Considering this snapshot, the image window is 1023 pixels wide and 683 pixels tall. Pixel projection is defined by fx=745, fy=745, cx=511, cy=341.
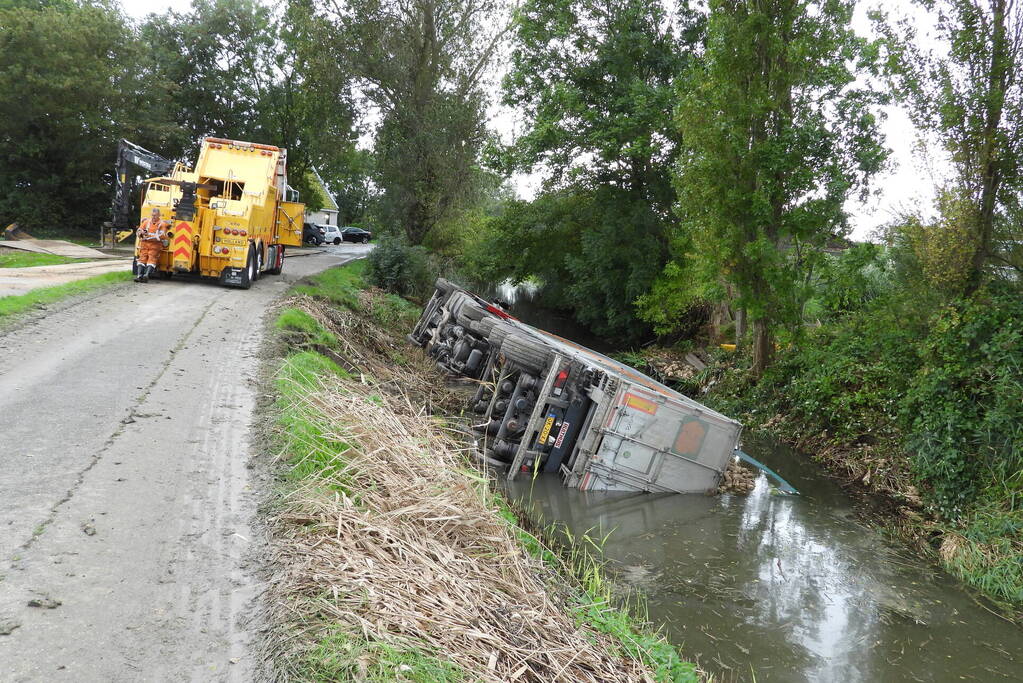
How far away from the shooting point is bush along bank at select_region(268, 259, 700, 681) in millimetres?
4125

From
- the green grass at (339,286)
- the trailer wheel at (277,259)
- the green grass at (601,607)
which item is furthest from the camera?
the trailer wheel at (277,259)

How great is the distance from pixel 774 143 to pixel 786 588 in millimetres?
9680

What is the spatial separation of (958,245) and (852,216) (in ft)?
12.0

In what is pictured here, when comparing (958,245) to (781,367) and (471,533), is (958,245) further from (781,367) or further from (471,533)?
(471,533)

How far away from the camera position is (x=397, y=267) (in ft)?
76.6

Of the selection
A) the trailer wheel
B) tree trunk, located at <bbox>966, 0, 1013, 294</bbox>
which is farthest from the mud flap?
tree trunk, located at <bbox>966, 0, 1013, 294</bbox>

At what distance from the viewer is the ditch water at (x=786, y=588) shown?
6879 millimetres

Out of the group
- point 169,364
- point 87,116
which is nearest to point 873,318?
point 169,364

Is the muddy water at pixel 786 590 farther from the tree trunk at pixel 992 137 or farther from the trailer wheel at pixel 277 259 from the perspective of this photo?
the trailer wheel at pixel 277 259

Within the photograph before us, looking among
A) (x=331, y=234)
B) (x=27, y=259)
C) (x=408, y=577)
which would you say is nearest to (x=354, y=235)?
(x=331, y=234)

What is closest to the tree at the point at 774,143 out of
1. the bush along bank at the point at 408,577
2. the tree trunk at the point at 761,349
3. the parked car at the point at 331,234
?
the tree trunk at the point at 761,349

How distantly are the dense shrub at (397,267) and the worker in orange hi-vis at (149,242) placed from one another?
812cm

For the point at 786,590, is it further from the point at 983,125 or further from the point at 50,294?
the point at 50,294

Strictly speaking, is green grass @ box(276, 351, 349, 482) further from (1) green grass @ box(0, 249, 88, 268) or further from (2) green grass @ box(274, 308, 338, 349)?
(1) green grass @ box(0, 249, 88, 268)
